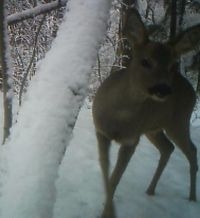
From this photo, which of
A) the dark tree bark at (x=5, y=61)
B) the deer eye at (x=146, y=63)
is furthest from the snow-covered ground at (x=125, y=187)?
the deer eye at (x=146, y=63)

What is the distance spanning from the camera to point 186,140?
5.07 m

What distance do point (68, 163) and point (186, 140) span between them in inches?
45.4

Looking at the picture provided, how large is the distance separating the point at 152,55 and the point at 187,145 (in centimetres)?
134

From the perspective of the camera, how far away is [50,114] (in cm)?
209

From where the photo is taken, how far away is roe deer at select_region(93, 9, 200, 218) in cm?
402

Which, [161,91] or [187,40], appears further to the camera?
[187,40]

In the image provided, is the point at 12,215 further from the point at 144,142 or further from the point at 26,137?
the point at 144,142

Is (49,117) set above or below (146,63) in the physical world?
above

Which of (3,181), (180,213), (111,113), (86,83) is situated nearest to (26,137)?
(3,181)

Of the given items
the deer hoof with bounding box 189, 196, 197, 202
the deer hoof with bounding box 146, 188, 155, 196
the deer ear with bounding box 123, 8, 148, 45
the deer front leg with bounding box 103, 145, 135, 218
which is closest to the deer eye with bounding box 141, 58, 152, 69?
the deer ear with bounding box 123, 8, 148, 45

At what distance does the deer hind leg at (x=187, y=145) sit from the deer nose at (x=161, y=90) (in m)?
1.07

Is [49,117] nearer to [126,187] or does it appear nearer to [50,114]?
[50,114]

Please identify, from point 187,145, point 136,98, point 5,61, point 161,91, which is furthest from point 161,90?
point 187,145

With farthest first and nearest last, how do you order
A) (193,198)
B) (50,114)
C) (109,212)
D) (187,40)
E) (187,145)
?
(187,145) → (193,198) → (187,40) → (109,212) → (50,114)
